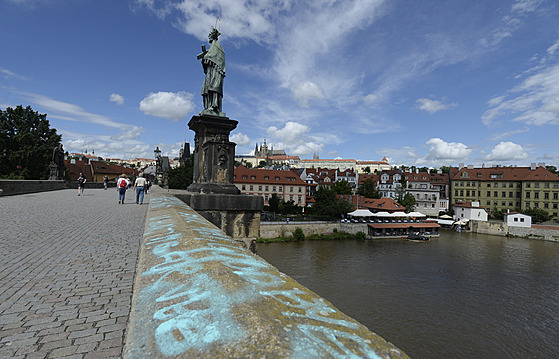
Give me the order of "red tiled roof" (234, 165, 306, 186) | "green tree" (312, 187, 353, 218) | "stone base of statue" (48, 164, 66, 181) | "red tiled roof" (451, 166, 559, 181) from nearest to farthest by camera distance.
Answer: "stone base of statue" (48, 164, 66, 181)
"green tree" (312, 187, 353, 218)
"red tiled roof" (451, 166, 559, 181)
"red tiled roof" (234, 165, 306, 186)

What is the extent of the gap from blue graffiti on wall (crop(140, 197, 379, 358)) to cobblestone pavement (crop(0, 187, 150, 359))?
2.38 feet

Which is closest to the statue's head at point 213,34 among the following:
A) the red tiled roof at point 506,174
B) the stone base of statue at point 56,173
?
the stone base of statue at point 56,173

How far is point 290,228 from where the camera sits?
1495 inches

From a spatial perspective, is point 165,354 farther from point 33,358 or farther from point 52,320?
point 52,320

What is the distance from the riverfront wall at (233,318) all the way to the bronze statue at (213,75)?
22.6 ft

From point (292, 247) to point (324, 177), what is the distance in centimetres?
5253

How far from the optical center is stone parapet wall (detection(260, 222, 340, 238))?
36719 millimetres

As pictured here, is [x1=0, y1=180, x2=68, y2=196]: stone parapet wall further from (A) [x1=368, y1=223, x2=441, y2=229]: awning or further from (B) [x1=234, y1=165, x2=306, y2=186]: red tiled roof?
(A) [x1=368, y1=223, x2=441, y2=229]: awning

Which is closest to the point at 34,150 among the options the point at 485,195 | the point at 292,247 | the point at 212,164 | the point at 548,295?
the point at 292,247

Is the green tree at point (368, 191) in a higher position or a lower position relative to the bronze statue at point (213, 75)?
lower

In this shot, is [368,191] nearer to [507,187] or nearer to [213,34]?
[507,187]

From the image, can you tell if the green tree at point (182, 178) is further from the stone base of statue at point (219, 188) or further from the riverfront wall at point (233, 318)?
the riverfront wall at point (233, 318)

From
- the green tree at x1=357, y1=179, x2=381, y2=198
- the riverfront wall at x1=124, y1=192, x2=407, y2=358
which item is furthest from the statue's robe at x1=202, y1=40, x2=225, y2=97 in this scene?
the green tree at x1=357, y1=179, x2=381, y2=198

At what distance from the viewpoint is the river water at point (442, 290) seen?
14.9 metres
